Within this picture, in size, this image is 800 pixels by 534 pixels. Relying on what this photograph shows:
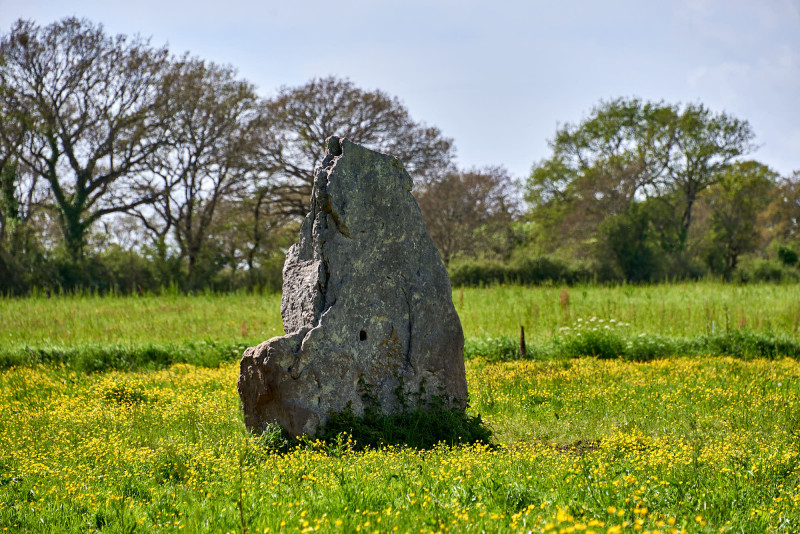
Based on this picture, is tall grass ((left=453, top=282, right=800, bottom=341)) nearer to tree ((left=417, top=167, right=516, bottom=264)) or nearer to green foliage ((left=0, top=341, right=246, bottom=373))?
green foliage ((left=0, top=341, right=246, bottom=373))

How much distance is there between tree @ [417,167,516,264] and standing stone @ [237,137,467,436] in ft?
75.8

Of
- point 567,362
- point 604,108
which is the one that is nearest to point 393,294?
point 567,362

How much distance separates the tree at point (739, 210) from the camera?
32.1m

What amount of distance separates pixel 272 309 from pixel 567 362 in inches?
361

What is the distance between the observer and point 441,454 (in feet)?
17.9

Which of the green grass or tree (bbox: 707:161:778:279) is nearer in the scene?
the green grass

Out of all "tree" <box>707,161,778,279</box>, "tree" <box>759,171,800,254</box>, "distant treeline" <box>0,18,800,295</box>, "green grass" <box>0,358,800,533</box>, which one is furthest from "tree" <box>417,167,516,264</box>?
"green grass" <box>0,358,800,533</box>

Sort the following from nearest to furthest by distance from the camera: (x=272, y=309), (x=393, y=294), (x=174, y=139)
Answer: (x=393, y=294) < (x=272, y=309) < (x=174, y=139)

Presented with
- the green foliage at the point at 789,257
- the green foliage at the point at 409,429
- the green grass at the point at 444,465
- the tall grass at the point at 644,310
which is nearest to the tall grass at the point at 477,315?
the tall grass at the point at 644,310

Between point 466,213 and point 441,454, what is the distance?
87.5 ft

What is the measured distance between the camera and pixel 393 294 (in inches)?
257

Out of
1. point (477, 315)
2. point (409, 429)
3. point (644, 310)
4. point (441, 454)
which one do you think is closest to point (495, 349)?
point (477, 315)

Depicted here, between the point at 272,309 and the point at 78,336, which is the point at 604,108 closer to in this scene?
the point at 272,309

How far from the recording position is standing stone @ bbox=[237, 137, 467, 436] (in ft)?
19.6
